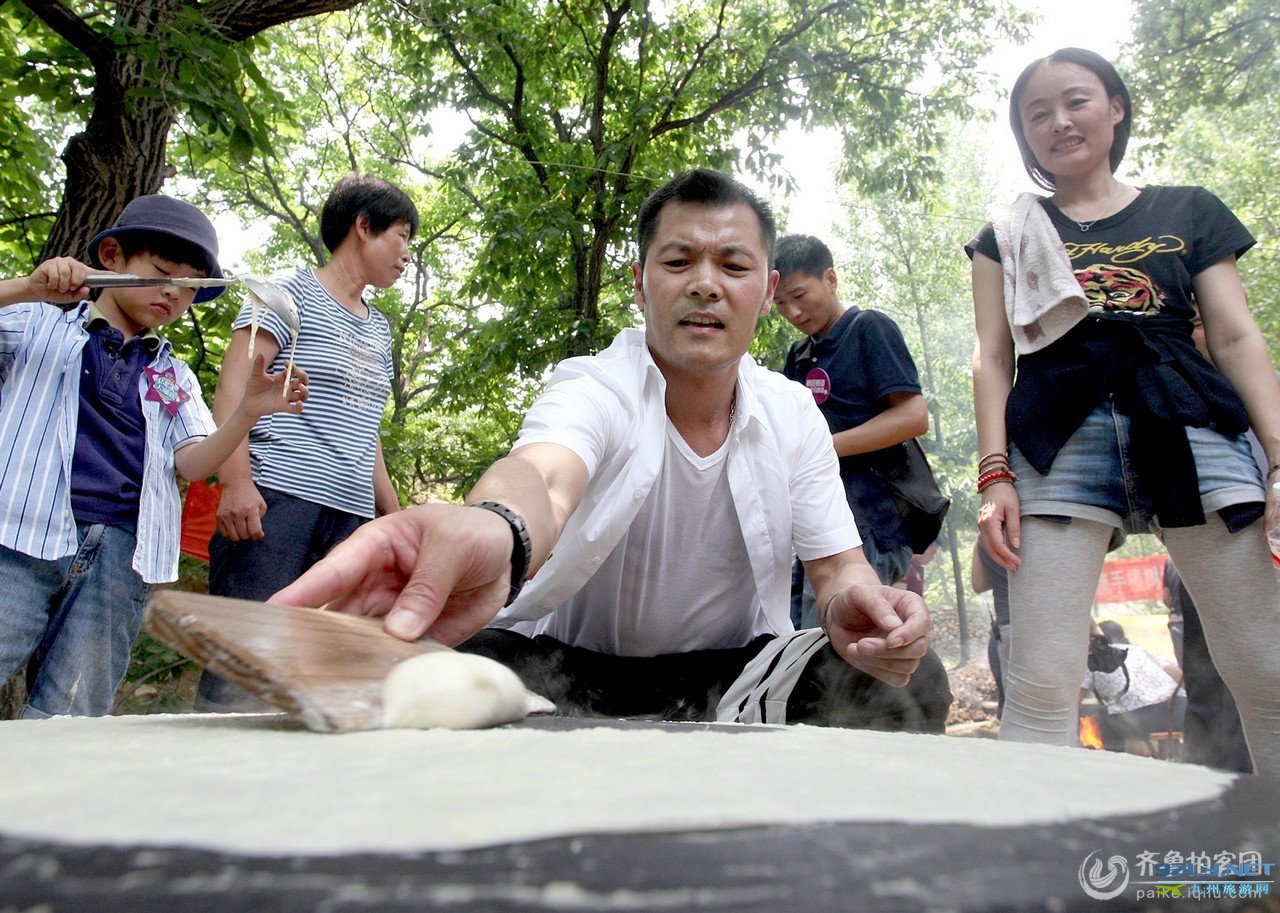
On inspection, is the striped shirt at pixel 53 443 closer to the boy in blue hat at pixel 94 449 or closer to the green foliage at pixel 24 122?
the boy in blue hat at pixel 94 449

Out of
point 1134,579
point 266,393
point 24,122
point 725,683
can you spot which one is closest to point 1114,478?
point 725,683

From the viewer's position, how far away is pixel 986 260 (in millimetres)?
2188

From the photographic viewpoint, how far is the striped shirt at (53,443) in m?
1.83

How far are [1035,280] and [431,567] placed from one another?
1606 millimetres

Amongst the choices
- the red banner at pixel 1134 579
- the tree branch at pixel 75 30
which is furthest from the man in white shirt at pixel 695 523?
the red banner at pixel 1134 579

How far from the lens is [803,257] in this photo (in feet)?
9.81

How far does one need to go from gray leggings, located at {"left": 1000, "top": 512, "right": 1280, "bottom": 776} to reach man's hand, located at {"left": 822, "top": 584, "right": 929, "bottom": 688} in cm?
37

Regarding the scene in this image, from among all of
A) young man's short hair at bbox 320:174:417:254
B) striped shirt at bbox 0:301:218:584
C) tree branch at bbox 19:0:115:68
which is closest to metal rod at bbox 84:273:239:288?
striped shirt at bbox 0:301:218:584

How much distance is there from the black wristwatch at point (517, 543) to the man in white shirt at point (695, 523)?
1.03 feet

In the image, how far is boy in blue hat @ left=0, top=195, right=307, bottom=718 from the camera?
73.2 inches

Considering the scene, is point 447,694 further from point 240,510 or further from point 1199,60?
point 1199,60

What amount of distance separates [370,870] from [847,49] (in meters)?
8.14

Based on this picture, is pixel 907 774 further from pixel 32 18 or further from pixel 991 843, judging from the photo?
pixel 32 18

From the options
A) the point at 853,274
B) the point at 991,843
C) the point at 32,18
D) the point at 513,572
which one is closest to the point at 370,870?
the point at 991,843
